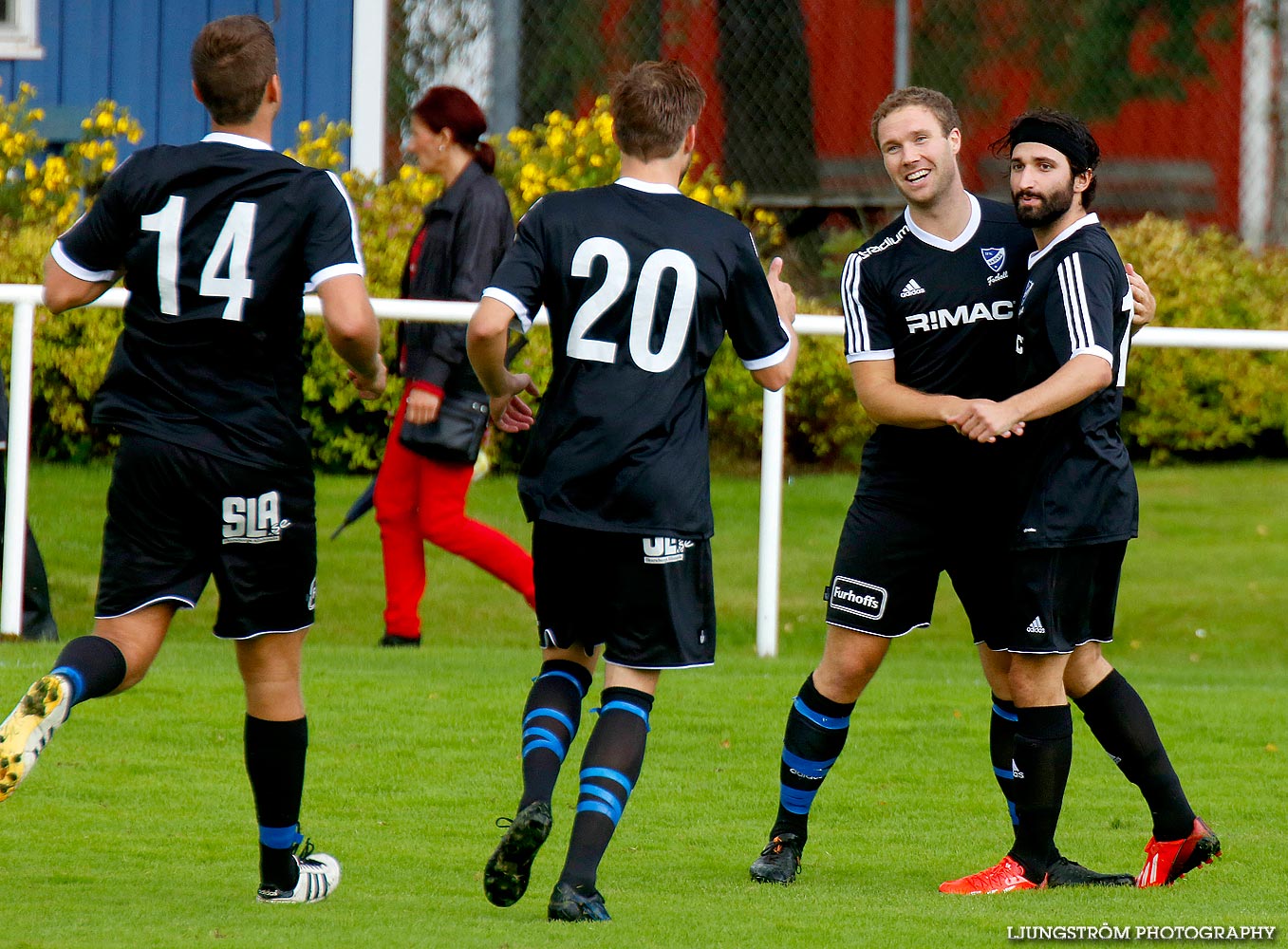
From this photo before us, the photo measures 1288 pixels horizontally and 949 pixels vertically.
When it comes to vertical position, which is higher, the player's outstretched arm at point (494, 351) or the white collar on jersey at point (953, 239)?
the white collar on jersey at point (953, 239)

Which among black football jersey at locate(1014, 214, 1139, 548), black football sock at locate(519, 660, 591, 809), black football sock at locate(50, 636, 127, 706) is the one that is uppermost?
black football jersey at locate(1014, 214, 1139, 548)

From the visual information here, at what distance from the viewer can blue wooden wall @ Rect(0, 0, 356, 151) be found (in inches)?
489

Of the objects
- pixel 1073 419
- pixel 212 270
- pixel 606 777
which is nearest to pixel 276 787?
pixel 606 777

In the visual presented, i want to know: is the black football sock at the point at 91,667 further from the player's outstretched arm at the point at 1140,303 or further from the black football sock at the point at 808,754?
the player's outstretched arm at the point at 1140,303

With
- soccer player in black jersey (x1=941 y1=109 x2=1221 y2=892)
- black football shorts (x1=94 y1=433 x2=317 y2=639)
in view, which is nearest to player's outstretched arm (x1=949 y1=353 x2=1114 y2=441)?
soccer player in black jersey (x1=941 y1=109 x2=1221 y2=892)

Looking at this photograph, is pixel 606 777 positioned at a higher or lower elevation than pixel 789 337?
lower

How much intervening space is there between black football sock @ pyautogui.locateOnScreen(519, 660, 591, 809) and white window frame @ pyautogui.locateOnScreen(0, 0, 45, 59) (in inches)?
383

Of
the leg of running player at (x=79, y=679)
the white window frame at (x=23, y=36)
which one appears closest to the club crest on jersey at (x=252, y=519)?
the leg of running player at (x=79, y=679)

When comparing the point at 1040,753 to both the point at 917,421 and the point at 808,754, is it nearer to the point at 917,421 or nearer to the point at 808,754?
the point at 808,754

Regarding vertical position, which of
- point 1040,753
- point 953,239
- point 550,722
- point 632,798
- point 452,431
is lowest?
point 632,798

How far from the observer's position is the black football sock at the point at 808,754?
4.51 m

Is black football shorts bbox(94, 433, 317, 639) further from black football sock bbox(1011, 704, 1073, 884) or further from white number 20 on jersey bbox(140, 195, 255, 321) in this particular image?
black football sock bbox(1011, 704, 1073, 884)

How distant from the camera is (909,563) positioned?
441 cm

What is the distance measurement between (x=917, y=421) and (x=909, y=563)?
377 millimetres
